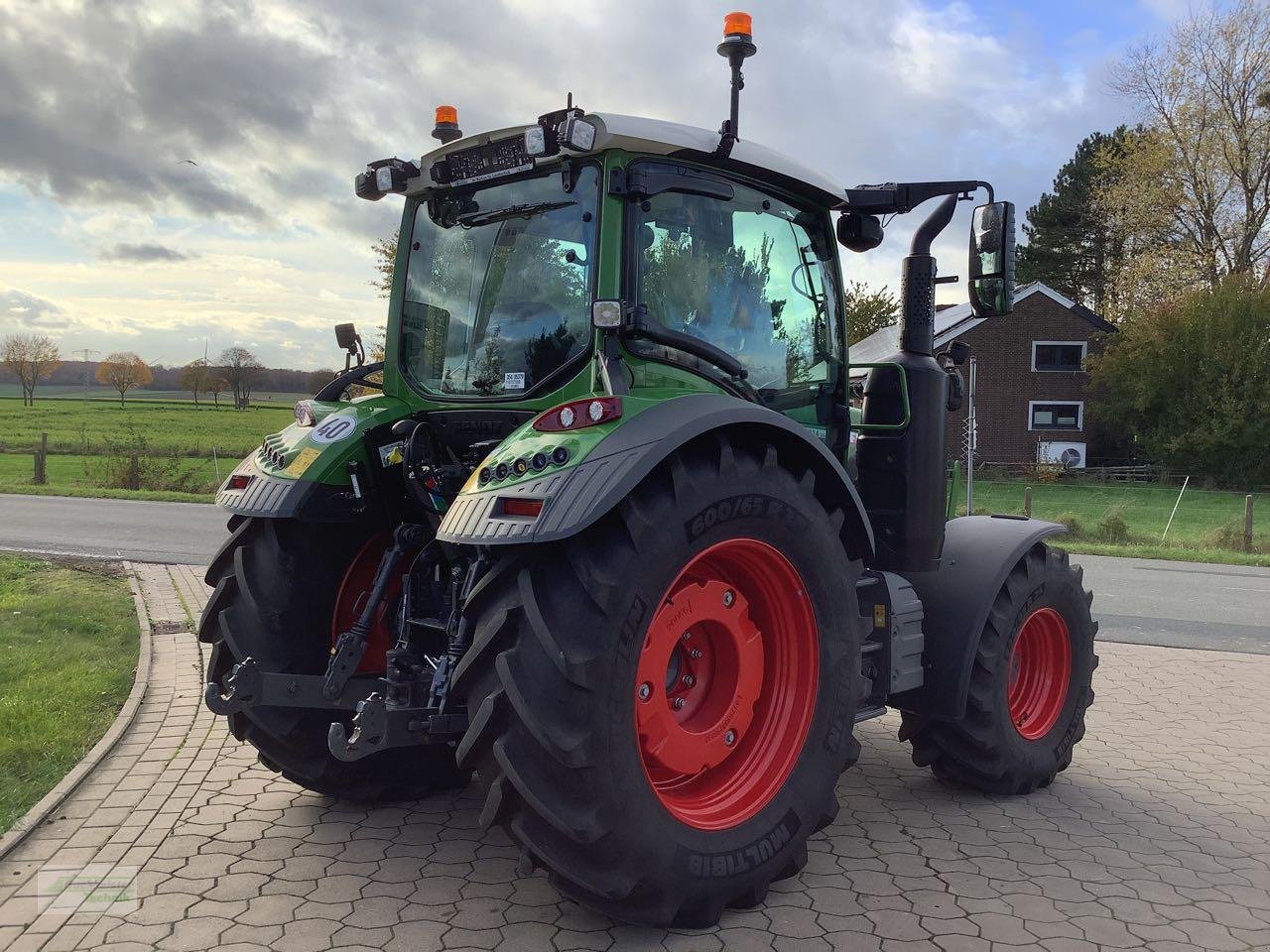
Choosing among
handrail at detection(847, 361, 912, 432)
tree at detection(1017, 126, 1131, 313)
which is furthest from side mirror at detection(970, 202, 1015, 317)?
tree at detection(1017, 126, 1131, 313)

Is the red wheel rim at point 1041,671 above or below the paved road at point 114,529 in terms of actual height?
above

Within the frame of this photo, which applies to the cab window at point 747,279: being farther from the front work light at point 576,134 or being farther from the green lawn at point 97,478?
the green lawn at point 97,478

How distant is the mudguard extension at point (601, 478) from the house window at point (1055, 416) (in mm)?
40510

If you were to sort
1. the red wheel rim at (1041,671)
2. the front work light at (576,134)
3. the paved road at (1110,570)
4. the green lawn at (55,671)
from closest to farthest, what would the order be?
the front work light at (576,134)
the green lawn at (55,671)
the red wheel rim at (1041,671)
the paved road at (1110,570)

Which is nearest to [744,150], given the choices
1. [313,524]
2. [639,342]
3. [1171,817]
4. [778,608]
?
[639,342]

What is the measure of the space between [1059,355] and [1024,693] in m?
39.3

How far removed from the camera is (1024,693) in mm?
4977

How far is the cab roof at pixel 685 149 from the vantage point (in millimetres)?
3510

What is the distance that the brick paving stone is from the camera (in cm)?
320

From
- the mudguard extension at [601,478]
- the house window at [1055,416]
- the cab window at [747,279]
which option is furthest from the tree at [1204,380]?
the mudguard extension at [601,478]

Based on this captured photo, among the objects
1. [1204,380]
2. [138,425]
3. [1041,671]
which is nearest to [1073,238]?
[1204,380]

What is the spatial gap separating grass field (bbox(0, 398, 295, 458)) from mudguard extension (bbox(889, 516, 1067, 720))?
19.3m

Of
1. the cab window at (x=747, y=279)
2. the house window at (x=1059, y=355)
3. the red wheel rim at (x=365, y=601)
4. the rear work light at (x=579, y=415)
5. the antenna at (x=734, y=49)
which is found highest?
the house window at (x=1059, y=355)

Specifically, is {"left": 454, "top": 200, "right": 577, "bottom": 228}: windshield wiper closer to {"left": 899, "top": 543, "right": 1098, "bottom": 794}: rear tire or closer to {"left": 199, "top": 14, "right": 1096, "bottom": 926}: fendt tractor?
{"left": 199, "top": 14, "right": 1096, "bottom": 926}: fendt tractor
